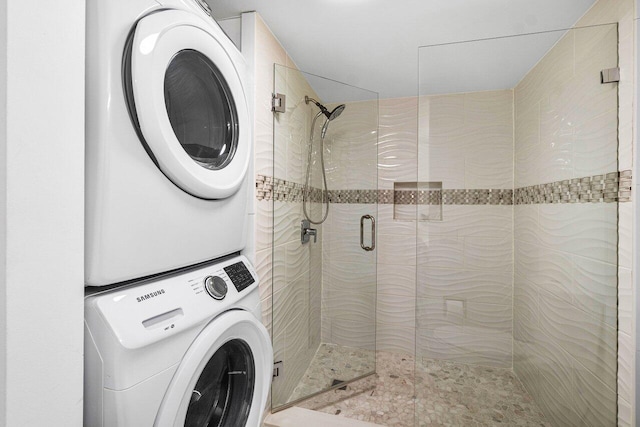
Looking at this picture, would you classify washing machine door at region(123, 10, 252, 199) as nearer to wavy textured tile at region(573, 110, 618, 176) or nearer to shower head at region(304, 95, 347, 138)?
shower head at region(304, 95, 347, 138)

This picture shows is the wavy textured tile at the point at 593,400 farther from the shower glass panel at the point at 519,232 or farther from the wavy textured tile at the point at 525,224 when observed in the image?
the wavy textured tile at the point at 525,224

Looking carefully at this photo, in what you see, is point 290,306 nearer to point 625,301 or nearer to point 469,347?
point 469,347

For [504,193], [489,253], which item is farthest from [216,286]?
[504,193]

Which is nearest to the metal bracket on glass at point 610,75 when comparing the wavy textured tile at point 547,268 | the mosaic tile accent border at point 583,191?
the mosaic tile accent border at point 583,191

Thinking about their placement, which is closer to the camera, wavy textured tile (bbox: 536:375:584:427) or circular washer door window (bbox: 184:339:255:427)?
circular washer door window (bbox: 184:339:255:427)

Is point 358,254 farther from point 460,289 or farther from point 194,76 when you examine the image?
point 194,76

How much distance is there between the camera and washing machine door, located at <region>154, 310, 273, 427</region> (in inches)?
36.2

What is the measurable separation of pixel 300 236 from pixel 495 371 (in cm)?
128

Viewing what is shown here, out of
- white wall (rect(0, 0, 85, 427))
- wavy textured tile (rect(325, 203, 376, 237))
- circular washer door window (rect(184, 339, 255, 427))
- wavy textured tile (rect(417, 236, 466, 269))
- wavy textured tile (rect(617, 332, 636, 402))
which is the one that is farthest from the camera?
wavy textured tile (rect(325, 203, 376, 237))

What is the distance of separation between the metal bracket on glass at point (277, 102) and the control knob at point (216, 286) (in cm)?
103

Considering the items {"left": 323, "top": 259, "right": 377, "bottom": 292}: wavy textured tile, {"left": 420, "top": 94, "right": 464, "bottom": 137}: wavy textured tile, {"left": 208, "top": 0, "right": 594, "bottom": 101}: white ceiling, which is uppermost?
{"left": 208, "top": 0, "right": 594, "bottom": 101}: white ceiling

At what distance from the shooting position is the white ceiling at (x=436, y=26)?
4.71ft

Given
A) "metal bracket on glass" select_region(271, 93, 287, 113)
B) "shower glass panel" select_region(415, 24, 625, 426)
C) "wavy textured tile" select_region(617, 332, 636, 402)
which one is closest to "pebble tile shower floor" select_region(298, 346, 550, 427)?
"shower glass panel" select_region(415, 24, 625, 426)

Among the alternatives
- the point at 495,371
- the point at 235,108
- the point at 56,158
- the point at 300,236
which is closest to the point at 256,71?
the point at 235,108
